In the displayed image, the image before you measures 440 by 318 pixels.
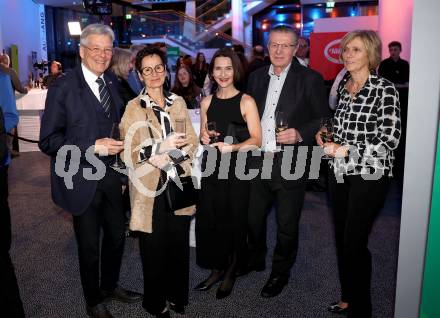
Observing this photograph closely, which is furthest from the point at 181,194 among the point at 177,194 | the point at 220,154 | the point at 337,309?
the point at 337,309

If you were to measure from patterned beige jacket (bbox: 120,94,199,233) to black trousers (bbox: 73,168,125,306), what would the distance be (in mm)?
175

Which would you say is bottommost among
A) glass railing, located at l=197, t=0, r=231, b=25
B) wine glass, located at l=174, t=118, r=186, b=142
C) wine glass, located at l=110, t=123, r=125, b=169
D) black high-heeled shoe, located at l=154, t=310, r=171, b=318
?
black high-heeled shoe, located at l=154, t=310, r=171, b=318

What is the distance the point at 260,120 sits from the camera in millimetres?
3191

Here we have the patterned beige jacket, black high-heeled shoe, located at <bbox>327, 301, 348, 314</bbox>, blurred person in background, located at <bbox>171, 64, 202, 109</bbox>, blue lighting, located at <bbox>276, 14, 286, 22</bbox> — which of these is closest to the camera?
the patterned beige jacket

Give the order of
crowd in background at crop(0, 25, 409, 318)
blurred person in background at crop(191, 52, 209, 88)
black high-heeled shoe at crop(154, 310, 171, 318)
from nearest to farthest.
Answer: crowd in background at crop(0, 25, 409, 318), black high-heeled shoe at crop(154, 310, 171, 318), blurred person in background at crop(191, 52, 209, 88)

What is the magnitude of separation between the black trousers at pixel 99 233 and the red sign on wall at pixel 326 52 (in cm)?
588

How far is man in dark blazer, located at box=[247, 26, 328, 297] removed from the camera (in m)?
3.05

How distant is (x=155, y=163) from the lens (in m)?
2.53

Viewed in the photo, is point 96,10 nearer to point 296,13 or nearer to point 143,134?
point 143,134

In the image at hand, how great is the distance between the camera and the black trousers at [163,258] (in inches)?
108

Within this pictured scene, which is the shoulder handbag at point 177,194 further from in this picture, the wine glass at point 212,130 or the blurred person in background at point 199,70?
the blurred person in background at point 199,70

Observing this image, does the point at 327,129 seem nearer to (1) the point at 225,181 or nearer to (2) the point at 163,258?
(1) the point at 225,181

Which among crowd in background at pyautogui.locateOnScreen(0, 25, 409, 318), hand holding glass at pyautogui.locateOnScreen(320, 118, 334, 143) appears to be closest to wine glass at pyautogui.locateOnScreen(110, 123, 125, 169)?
crowd in background at pyautogui.locateOnScreen(0, 25, 409, 318)

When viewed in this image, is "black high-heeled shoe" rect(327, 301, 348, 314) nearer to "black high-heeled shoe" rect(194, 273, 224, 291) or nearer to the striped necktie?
"black high-heeled shoe" rect(194, 273, 224, 291)
